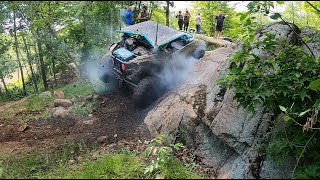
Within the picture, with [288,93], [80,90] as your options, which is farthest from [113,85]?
[288,93]

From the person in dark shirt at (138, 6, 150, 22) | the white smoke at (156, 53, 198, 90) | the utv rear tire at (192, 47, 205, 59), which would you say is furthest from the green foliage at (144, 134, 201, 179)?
the person in dark shirt at (138, 6, 150, 22)

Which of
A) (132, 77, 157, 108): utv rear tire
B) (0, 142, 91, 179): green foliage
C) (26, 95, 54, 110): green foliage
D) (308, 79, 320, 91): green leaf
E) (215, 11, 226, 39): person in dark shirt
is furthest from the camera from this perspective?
(215, 11, 226, 39): person in dark shirt

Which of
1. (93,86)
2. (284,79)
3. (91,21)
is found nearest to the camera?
(284,79)

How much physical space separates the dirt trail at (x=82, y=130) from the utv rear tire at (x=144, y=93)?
25cm

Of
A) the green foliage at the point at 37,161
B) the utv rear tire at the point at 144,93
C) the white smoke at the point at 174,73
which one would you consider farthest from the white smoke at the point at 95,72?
the green foliage at the point at 37,161

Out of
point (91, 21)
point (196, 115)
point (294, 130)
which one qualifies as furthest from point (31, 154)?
point (91, 21)

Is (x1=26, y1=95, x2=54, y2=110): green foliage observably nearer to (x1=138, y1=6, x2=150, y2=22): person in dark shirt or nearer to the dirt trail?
the dirt trail

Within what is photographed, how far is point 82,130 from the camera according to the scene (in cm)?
799

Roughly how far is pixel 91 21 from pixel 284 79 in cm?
983

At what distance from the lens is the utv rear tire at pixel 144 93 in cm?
875

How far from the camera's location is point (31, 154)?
652 cm

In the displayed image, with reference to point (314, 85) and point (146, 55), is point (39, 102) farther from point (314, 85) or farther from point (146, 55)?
point (314, 85)

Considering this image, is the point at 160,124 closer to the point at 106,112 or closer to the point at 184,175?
the point at 106,112

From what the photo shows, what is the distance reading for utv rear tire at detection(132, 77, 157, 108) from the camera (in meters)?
8.75
